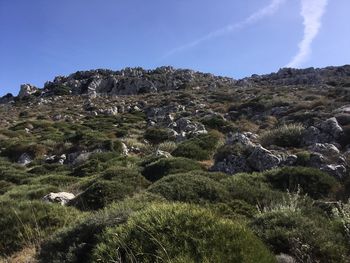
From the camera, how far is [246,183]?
37.6ft

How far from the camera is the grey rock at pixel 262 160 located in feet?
48.0

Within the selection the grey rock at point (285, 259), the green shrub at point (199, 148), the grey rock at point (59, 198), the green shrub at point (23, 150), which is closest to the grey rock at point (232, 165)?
the green shrub at point (199, 148)

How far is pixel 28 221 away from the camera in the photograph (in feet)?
31.9

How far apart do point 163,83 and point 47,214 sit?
261 feet

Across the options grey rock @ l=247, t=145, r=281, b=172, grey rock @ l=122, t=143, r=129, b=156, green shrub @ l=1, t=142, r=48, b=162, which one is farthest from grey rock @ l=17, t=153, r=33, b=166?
grey rock @ l=247, t=145, r=281, b=172

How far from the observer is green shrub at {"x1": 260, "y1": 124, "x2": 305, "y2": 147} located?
19344 mm

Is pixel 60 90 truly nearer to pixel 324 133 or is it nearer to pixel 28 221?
pixel 324 133

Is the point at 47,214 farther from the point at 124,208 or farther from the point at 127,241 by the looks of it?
the point at 127,241

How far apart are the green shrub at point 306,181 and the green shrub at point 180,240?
632 cm

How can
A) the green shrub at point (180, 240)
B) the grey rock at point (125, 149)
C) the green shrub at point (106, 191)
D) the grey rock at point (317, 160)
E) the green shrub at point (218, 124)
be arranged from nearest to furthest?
the green shrub at point (180, 240) < the green shrub at point (106, 191) < the grey rock at point (317, 160) < the grey rock at point (125, 149) < the green shrub at point (218, 124)

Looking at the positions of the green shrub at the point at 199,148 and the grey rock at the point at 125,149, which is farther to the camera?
the grey rock at the point at 125,149

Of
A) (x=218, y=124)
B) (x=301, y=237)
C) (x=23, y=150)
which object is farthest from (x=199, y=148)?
(x=301, y=237)

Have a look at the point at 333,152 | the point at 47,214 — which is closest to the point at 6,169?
the point at 47,214

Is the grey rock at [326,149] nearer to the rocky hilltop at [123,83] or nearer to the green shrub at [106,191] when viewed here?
the green shrub at [106,191]
